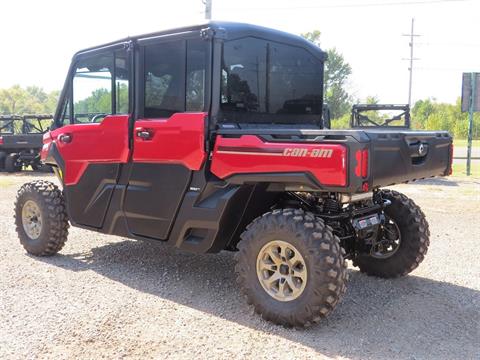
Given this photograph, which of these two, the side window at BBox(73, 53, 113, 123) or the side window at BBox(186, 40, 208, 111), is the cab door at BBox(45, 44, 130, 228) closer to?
the side window at BBox(73, 53, 113, 123)

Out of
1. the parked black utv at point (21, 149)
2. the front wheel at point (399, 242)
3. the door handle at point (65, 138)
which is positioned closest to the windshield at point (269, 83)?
the front wheel at point (399, 242)

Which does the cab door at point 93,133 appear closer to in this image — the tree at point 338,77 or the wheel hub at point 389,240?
the wheel hub at point 389,240

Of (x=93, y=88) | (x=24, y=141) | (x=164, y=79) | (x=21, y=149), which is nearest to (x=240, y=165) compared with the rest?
(x=164, y=79)

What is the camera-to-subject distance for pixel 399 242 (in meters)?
5.20

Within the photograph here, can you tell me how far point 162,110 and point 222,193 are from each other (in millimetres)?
1018

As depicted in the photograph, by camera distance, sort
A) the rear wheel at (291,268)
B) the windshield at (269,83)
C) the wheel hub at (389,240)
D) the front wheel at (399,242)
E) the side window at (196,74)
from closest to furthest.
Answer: the rear wheel at (291,268), the side window at (196,74), the windshield at (269,83), the front wheel at (399,242), the wheel hub at (389,240)

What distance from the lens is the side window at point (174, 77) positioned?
461 cm

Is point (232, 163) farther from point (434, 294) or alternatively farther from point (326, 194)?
point (434, 294)

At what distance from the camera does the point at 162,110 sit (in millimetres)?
4898

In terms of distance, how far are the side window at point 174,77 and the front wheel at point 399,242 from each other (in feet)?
6.98

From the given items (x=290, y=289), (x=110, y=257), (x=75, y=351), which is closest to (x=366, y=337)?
(x=290, y=289)

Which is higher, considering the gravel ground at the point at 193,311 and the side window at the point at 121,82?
the side window at the point at 121,82

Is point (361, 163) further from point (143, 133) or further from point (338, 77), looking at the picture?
point (338, 77)

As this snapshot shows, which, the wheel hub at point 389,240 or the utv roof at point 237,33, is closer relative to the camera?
the utv roof at point 237,33
